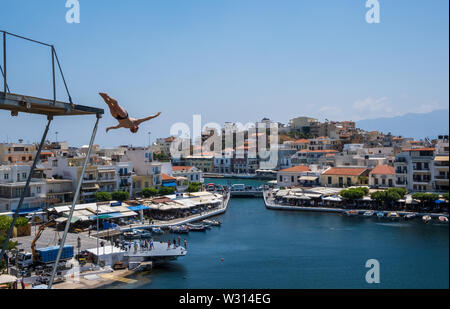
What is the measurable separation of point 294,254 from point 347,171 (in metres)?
15.6

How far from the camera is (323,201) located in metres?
25.0

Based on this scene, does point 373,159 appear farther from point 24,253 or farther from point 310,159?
point 24,253

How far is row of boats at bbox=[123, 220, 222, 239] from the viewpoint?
1703 centimetres

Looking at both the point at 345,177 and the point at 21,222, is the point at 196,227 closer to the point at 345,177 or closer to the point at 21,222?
the point at 21,222

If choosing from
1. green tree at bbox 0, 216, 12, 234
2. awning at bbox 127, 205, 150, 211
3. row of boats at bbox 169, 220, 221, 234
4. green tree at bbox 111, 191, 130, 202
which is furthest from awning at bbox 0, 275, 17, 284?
green tree at bbox 111, 191, 130, 202

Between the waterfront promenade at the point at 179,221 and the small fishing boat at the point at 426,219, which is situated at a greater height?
the small fishing boat at the point at 426,219

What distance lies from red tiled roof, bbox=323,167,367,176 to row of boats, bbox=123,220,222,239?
39.6ft

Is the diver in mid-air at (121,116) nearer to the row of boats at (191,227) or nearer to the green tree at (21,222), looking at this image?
the green tree at (21,222)

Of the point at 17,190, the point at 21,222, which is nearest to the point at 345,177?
the point at 17,190

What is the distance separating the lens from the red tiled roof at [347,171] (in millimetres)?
27892

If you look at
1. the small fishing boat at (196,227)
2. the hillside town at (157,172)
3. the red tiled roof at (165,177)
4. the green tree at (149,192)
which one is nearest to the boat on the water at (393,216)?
the hillside town at (157,172)

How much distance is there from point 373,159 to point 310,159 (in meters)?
9.68

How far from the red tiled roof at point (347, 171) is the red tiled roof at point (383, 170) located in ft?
4.04
